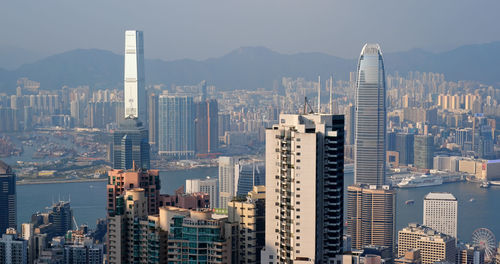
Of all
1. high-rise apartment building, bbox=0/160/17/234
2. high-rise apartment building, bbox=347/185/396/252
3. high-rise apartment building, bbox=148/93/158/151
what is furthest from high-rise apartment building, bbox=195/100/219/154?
high-rise apartment building, bbox=0/160/17/234

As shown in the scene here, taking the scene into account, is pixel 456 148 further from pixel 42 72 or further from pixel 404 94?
pixel 42 72

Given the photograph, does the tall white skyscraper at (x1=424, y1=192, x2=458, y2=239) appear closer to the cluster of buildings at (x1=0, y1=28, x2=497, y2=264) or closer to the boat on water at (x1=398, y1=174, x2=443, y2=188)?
the cluster of buildings at (x1=0, y1=28, x2=497, y2=264)

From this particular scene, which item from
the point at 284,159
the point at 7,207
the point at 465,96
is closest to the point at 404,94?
the point at 465,96

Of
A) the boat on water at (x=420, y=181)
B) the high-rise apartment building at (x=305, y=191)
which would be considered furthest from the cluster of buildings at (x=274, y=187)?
the boat on water at (x=420, y=181)

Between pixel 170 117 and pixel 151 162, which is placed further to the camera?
pixel 170 117

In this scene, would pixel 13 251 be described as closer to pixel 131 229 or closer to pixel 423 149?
pixel 131 229

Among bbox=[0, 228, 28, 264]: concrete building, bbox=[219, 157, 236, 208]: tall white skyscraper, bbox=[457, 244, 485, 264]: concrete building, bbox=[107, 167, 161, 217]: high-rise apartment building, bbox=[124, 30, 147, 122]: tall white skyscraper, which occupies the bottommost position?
bbox=[457, 244, 485, 264]: concrete building
